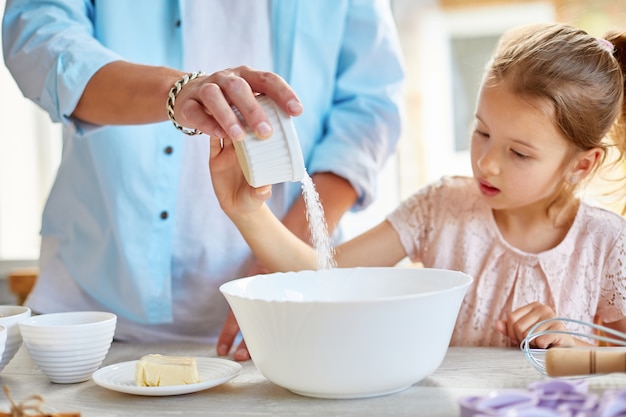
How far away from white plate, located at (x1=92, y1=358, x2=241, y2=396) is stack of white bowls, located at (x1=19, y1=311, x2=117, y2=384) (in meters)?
0.03

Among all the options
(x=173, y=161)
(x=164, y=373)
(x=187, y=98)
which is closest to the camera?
(x=164, y=373)

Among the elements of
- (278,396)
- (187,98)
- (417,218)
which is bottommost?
(278,396)

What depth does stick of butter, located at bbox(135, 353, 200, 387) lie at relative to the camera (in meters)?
1.01

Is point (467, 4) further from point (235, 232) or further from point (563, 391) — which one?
point (563, 391)

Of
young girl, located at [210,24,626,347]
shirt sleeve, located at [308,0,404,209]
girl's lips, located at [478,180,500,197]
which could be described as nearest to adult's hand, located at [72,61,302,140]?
young girl, located at [210,24,626,347]

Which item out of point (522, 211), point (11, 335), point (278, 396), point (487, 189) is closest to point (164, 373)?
point (278, 396)

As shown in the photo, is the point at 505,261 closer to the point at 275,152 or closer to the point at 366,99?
the point at 366,99

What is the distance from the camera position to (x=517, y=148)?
4.64 ft

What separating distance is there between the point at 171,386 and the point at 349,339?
0.24m

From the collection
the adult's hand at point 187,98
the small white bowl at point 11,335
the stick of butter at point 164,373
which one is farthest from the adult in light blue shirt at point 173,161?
the stick of butter at point 164,373

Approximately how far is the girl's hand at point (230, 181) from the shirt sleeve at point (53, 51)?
25 centimetres

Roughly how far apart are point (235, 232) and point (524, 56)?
66 cm

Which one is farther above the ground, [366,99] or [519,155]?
[366,99]

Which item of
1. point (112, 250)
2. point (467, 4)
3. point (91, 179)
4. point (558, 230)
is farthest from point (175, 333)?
point (467, 4)
